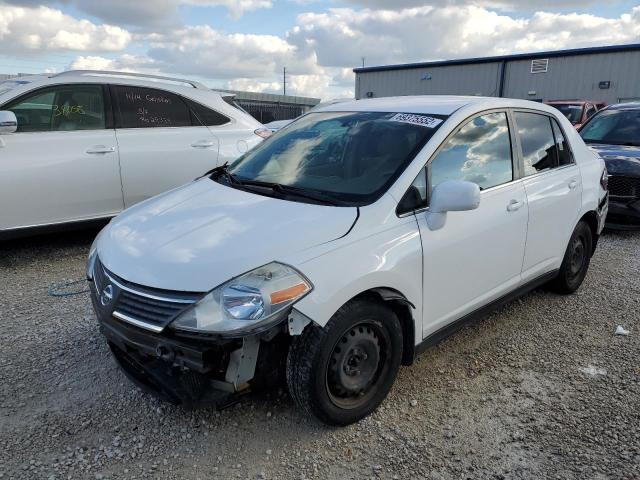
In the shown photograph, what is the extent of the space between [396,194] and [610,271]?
3595 mm

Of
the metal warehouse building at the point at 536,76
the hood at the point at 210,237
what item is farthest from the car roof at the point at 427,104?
the metal warehouse building at the point at 536,76

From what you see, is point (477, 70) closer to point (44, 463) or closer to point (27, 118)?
point (27, 118)

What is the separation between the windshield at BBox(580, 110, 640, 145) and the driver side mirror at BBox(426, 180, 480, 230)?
19.4ft

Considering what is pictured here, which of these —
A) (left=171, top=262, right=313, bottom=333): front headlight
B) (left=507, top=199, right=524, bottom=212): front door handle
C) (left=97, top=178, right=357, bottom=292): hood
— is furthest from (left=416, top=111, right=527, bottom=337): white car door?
(left=171, top=262, right=313, bottom=333): front headlight

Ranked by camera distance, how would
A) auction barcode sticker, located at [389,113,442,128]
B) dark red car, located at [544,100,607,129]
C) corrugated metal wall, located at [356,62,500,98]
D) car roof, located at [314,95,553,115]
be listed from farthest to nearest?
corrugated metal wall, located at [356,62,500,98], dark red car, located at [544,100,607,129], car roof, located at [314,95,553,115], auction barcode sticker, located at [389,113,442,128]

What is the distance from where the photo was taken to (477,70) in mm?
27875

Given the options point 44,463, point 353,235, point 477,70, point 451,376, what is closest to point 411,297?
point 353,235

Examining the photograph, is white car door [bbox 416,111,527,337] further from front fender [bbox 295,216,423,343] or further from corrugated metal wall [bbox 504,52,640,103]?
corrugated metal wall [bbox 504,52,640,103]

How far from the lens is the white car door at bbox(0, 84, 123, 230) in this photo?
4852mm

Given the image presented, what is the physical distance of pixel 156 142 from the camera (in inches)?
221

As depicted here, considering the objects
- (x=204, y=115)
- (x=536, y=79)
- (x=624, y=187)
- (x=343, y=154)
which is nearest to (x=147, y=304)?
(x=343, y=154)

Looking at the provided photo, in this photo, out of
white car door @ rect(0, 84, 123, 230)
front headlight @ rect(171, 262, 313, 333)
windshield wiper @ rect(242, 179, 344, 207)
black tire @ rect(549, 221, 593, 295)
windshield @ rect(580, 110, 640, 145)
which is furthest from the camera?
windshield @ rect(580, 110, 640, 145)

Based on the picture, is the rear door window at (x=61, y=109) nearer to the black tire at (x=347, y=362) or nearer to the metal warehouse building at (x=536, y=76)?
the black tire at (x=347, y=362)

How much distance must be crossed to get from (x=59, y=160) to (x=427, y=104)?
3.54 m
